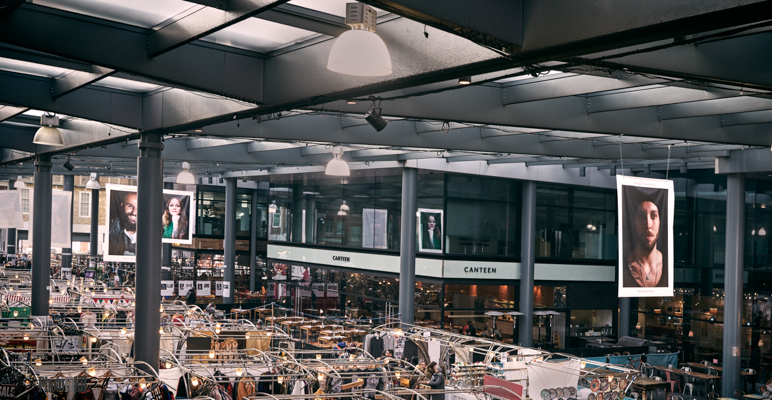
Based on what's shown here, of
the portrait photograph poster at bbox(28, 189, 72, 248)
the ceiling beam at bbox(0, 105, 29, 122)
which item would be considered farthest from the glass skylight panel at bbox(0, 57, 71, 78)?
the portrait photograph poster at bbox(28, 189, 72, 248)

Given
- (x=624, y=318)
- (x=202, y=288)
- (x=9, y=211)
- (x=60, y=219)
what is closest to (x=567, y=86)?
(x=9, y=211)

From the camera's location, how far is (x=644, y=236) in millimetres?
8984

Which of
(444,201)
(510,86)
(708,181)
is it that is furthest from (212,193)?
(510,86)

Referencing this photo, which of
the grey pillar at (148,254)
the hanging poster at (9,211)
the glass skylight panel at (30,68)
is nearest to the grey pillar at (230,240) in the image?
the hanging poster at (9,211)

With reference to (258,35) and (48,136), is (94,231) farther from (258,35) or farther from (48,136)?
(258,35)

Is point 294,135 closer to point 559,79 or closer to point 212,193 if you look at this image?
point 559,79

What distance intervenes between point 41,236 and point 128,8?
1281 cm

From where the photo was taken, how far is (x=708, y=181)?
22469 mm

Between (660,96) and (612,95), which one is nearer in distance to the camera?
(660,96)

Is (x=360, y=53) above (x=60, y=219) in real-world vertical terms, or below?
above

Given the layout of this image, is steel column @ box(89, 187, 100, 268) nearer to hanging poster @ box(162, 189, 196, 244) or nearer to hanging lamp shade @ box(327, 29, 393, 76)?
hanging poster @ box(162, 189, 196, 244)

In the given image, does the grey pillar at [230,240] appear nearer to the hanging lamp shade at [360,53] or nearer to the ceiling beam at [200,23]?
the ceiling beam at [200,23]

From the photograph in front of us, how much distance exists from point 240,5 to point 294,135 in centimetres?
824

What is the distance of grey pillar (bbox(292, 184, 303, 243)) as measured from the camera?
27891mm
